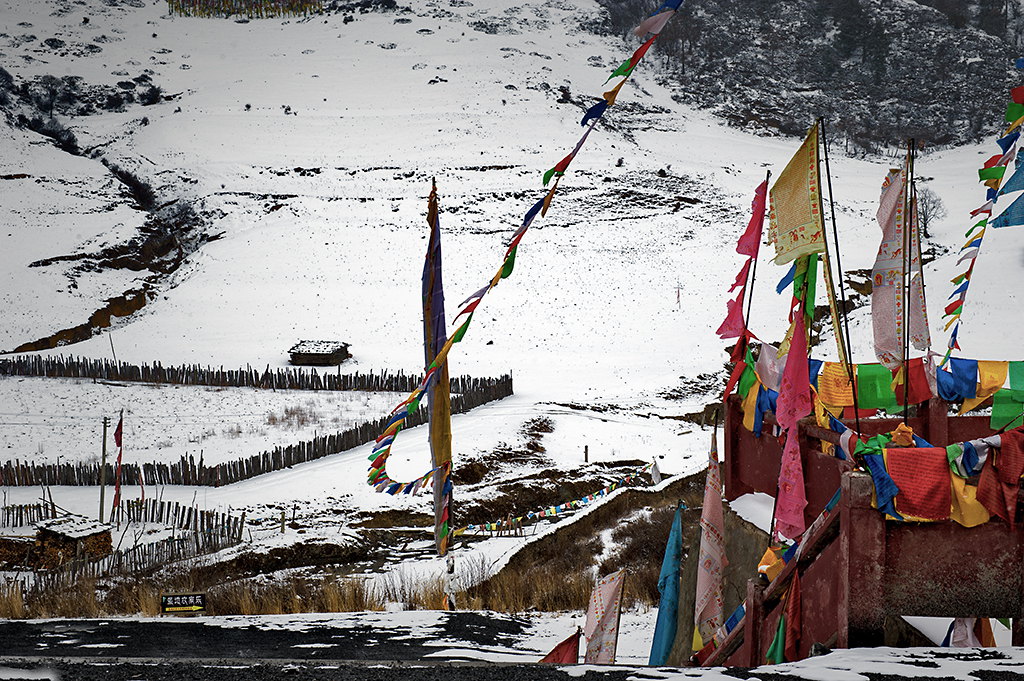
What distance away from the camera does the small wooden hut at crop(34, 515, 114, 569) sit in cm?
1409

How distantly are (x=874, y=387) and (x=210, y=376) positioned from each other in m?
25.4

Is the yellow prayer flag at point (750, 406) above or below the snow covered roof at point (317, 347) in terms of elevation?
above

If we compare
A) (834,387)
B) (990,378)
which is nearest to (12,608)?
(834,387)

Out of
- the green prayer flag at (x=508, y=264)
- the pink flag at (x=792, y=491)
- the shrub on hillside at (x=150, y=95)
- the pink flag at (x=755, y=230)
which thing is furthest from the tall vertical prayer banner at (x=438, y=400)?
the shrub on hillside at (x=150, y=95)

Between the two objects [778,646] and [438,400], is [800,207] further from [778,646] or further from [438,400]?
[438,400]

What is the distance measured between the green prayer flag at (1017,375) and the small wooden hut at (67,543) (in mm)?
13043

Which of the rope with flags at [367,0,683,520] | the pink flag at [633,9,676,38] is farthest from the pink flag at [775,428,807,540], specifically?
the pink flag at [633,9,676,38]

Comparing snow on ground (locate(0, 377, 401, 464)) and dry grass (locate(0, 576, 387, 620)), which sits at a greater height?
dry grass (locate(0, 576, 387, 620))

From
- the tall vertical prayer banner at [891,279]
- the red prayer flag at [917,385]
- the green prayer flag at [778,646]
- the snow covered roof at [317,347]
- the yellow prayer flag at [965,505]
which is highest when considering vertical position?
the tall vertical prayer banner at [891,279]

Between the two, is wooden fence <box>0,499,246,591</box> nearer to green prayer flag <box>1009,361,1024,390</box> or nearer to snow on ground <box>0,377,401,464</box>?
snow on ground <box>0,377,401,464</box>

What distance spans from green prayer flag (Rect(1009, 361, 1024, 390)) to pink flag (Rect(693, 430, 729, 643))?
3549 mm

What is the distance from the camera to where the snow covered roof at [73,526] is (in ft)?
47.6

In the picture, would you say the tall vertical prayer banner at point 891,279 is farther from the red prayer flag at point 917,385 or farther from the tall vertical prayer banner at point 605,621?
the tall vertical prayer banner at point 605,621

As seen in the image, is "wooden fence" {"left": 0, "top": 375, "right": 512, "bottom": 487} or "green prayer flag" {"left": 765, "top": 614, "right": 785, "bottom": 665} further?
"wooden fence" {"left": 0, "top": 375, "right": 512, "bottom": 487}
